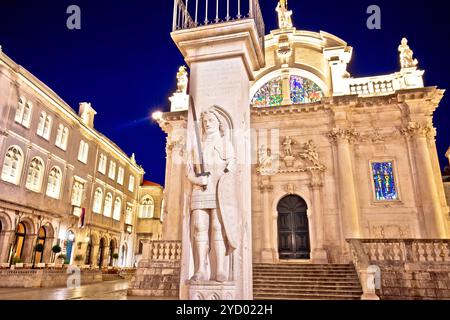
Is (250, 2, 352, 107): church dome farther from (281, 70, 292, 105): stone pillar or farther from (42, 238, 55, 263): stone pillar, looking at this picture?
(42, 238, 55, 263): stone pillar

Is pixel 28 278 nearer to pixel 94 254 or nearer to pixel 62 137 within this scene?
pixel 62 137

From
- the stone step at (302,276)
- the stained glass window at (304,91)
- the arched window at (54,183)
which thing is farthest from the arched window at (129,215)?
the stone step at (302,276)

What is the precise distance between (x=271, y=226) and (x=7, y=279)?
513 inches

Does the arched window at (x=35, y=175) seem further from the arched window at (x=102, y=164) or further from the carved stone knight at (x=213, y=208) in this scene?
the carved stone knight at (x=213, y=208)

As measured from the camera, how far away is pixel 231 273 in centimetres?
476

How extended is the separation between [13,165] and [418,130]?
2443 centimetres

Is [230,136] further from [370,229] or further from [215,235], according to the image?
[370,229]

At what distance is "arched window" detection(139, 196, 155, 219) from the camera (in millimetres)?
41281

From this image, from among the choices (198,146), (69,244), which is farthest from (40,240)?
(198,146)

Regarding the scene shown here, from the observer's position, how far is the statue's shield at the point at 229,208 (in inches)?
188

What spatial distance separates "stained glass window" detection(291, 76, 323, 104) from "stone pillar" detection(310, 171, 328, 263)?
5.03 meters

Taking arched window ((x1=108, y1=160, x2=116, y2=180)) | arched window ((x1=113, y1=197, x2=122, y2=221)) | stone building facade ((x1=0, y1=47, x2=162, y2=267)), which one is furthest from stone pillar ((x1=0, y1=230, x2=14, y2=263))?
arched window ((x1=113, y1=197, x2=122, y2=221))
